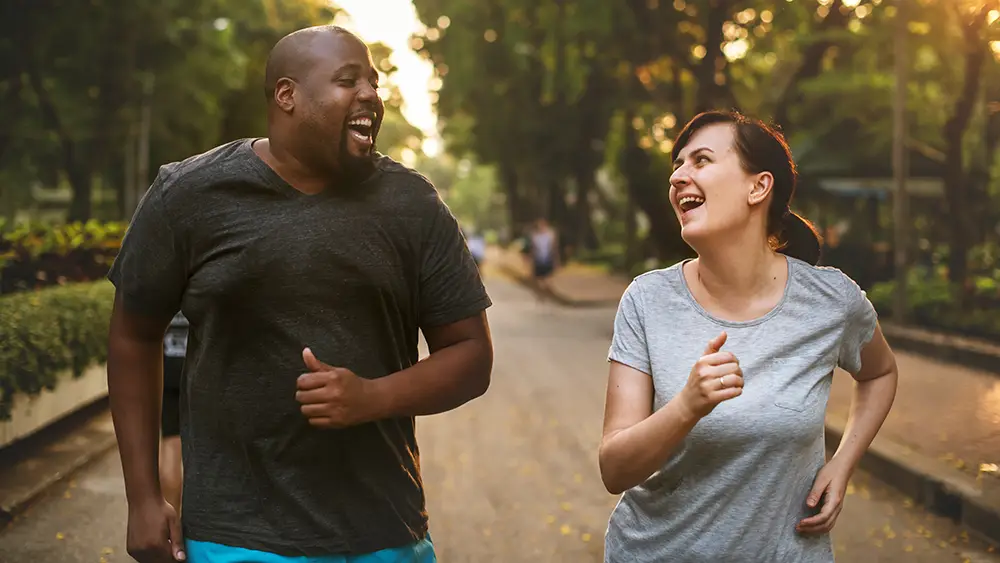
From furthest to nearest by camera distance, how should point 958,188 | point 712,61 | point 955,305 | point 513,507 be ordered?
point 712,61 < point 958,188 < point 955,305 < point 513,507

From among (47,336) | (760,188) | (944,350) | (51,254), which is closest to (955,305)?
(944,350)

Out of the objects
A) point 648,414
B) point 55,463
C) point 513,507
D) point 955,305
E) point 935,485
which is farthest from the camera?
point 955,305

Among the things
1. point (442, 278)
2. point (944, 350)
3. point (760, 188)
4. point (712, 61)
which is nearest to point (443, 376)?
point (442, 278)

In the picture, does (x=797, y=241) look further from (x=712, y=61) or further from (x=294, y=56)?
(x=712, y=61)

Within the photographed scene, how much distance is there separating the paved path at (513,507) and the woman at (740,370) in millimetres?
3808

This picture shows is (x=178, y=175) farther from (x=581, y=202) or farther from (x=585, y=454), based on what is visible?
(x=581, y=202)

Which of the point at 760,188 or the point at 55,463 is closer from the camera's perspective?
the point at 760,188

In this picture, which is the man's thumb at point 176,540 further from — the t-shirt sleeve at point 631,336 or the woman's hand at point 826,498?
the woman's hand at point 826,498

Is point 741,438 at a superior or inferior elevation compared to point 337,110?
inferior

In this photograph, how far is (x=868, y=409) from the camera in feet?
10.1

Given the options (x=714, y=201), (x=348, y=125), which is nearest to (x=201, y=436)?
(x=348, y=125)

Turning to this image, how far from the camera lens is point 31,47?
23.2 meters

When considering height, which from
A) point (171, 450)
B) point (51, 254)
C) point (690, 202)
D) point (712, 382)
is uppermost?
point (690, 202)

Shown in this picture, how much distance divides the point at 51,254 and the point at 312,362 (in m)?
11.9
